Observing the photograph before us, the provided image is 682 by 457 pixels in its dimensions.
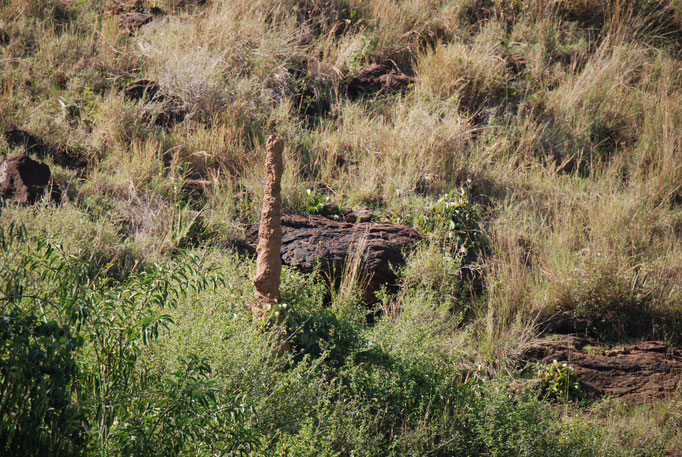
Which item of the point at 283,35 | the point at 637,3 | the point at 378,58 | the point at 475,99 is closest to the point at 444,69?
the point at 475,99

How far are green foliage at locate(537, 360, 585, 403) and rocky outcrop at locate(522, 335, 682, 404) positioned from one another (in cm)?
10

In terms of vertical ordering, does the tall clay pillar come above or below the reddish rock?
above

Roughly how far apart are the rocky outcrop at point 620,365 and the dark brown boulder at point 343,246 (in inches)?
58.5

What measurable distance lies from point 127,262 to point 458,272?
3.10 metres

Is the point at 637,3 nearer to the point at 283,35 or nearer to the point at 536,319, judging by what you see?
the point at 283,35

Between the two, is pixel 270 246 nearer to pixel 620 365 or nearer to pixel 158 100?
pixel 620 365

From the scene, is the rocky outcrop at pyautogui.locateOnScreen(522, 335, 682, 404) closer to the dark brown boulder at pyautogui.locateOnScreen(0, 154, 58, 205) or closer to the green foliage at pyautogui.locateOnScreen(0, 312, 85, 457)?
the green foliage at pyautogui.locateOnScreen(0, 312, 85, 457)

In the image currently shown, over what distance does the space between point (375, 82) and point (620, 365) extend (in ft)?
17.3

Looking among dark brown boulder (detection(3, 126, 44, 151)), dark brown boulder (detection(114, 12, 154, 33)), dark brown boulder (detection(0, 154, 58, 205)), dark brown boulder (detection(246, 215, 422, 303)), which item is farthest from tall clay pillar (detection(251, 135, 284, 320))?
dark brown boulder (detection(114, 12, 154, 33))

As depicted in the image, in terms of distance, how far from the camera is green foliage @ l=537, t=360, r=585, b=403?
17.0ft

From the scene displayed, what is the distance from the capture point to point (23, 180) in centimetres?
602

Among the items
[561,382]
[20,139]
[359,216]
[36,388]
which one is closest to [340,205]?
[359,216]

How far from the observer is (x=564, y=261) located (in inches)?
243

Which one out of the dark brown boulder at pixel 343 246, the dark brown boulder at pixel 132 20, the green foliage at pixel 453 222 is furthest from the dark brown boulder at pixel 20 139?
the green foliage at pixel 453 222
